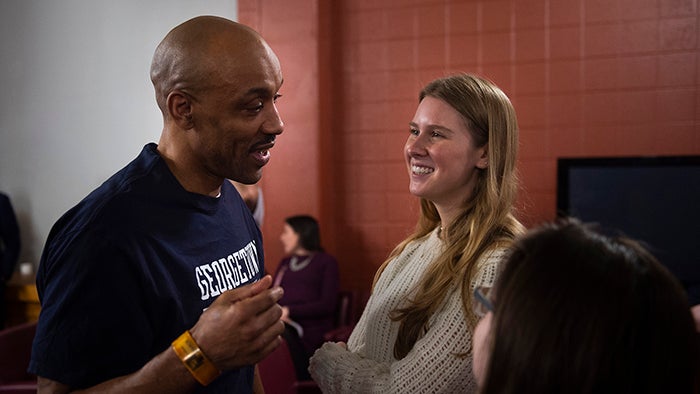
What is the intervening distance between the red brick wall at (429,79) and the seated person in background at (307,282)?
28cm

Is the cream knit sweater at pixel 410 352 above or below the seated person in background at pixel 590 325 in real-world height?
below

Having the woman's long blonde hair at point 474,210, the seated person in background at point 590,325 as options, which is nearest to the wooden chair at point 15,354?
the woman's long blonde hair at point 474,210

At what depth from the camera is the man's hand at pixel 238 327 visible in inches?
44.6

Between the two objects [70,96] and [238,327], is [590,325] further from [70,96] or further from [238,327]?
[70,96]

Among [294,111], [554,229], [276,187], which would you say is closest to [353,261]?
[276,187]

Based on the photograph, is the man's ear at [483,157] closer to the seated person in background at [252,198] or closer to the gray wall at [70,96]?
the seated person in background at [252,198]

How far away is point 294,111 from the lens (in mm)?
4379

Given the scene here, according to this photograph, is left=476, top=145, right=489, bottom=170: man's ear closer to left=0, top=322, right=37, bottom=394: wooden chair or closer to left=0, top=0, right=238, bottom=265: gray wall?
left=0, top=322, right=37, bottom=394: wooden chair

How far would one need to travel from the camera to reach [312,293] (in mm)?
4055

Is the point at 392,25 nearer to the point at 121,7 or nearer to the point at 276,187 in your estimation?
the point at 276,187

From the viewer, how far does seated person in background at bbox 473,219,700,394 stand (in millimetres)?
752

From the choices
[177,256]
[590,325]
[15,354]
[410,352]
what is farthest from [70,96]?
[590,325]

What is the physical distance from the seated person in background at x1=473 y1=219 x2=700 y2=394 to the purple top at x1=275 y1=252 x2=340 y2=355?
10.5ft

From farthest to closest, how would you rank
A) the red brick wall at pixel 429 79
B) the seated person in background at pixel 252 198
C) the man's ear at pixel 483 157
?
the red brick wall at pixel 429 79
the seated person in background at pixel 252 198
the man's ear at pixel 483 157
